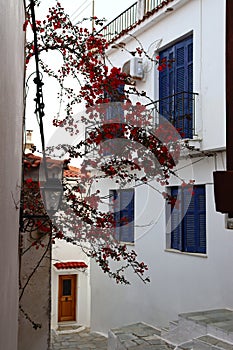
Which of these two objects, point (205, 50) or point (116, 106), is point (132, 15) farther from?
point (116, 106)

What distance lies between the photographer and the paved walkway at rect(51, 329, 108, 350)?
24.0ft

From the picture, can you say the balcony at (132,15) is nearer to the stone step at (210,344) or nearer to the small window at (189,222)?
the small window at (189,222)

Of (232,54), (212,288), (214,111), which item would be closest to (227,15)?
(232,54)

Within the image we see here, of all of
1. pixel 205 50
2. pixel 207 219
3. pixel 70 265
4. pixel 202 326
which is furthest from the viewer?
pixel 70 265

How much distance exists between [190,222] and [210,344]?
2.19 m

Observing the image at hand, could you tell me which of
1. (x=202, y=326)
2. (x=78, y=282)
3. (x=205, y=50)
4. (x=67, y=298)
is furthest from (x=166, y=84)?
(x=67, y=298)

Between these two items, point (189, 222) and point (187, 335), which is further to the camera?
point (189, 222)

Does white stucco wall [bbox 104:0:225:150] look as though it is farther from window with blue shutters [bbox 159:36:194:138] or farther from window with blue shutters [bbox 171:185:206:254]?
window with blue shutters [bbox 171:185:206:254]

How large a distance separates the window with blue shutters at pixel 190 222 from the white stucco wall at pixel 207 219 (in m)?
0.14

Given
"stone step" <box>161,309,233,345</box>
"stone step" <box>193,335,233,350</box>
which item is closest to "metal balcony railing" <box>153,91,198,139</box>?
"stone step" <box>161,309,233,345</box>

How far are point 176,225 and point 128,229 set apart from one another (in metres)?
1.37

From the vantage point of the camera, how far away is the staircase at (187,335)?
16.1 feet

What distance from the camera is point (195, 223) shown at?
6.55 meters

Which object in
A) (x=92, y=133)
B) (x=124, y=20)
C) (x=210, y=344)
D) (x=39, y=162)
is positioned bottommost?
(x=210, y=344)
